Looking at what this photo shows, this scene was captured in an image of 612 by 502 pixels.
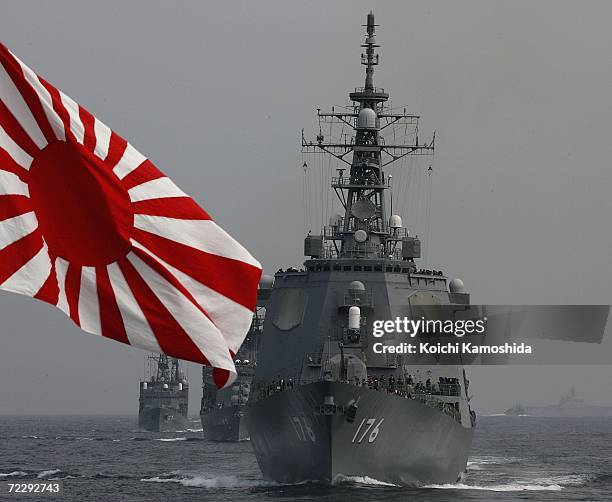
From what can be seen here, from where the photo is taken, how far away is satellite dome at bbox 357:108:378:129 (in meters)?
48.7

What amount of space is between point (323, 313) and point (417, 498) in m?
8.75

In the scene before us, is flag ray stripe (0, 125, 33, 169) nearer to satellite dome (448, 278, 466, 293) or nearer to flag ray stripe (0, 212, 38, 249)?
flag ray stripe (0, 212, 38, 249)

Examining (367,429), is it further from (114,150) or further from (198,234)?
(114,150)

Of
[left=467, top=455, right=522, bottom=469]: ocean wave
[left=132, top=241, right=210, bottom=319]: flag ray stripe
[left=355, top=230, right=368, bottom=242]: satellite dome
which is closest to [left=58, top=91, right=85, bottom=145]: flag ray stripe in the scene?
[left=132, top=241, right=210, bottom=319]: flag ray stripe

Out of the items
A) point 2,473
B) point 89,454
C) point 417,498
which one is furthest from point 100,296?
point 89,454

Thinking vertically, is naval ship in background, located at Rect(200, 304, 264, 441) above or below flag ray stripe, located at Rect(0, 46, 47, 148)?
above

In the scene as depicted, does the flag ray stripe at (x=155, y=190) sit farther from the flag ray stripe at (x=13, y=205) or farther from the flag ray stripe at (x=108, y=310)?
the flag ray stripe at (x=13, y=205)

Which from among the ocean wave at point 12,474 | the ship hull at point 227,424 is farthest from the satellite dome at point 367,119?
the ship hull at point 227,424

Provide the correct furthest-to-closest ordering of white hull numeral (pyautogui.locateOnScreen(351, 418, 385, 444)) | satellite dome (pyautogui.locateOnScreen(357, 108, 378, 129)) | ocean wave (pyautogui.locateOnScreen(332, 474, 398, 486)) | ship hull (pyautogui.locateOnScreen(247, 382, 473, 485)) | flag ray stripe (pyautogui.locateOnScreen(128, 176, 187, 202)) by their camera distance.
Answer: satellite dome (pyautogui.locateOnScreen(357, 108, 378, 129))
white hull numeral (pyautogui.locateOnScreen(351, 418, 385, 444))
ship hull (pyautogui.locateOnScreen(247, 382, 473, 485))
ocean wave (pyautogui.locateOnScreen(332, 474, 398, 486))
flag ray stripe (pyautogui.locateOnScreen(128, 176, 187, 202))

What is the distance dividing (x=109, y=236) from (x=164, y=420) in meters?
109

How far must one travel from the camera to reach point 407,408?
40.0 m

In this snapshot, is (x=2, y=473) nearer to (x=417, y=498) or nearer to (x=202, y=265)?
(x=417, y=498)

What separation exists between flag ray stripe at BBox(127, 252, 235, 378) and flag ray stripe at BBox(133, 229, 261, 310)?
170mm

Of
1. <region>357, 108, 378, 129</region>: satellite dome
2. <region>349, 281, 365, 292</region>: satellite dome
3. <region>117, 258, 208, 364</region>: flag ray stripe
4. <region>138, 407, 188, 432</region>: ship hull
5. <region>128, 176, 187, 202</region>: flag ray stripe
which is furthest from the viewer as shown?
<region>138, 407, 188, 432</region>: ship hull
